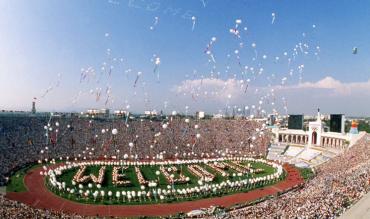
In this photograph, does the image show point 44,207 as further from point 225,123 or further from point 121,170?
point 225,123

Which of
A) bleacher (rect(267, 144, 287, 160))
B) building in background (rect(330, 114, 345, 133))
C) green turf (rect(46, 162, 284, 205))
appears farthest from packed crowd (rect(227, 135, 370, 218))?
building in background (rect(330, 114, 345, 133))

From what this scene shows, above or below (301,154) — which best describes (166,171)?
below

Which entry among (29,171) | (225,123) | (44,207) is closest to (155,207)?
(44,207)

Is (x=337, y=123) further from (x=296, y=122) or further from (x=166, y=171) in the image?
(x=166, y=171)

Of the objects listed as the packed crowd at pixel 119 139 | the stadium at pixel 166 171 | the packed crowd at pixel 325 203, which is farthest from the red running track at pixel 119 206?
the packed crowd at pixel 119 139

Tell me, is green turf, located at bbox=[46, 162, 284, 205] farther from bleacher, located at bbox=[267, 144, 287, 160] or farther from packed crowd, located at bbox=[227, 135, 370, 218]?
packed crowd, located at bbox=[227, 135, 370, 218]

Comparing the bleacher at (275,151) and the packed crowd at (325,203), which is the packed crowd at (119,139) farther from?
the packed crowd at (325,203)

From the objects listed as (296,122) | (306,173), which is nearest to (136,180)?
(306,173)

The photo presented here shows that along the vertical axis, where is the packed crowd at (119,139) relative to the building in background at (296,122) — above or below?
below
